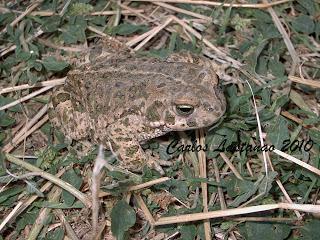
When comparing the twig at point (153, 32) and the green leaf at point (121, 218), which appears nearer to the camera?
the green leaf at point (121, 218)

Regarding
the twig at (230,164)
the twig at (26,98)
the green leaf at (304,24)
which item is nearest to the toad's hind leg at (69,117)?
the twig at (26,98)

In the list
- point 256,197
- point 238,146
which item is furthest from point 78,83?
point 256,197

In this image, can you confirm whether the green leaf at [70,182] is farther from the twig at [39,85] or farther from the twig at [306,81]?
the twig at [306,81]

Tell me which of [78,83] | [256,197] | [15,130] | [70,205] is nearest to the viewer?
[256,197]

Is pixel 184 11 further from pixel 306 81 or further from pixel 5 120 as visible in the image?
pixel 5 120

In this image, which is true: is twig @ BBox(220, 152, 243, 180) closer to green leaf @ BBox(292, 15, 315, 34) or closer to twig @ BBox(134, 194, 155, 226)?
twig @ BBox(134, 194, 155, 226)

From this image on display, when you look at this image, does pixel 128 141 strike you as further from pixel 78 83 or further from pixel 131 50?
pixel 131 50
